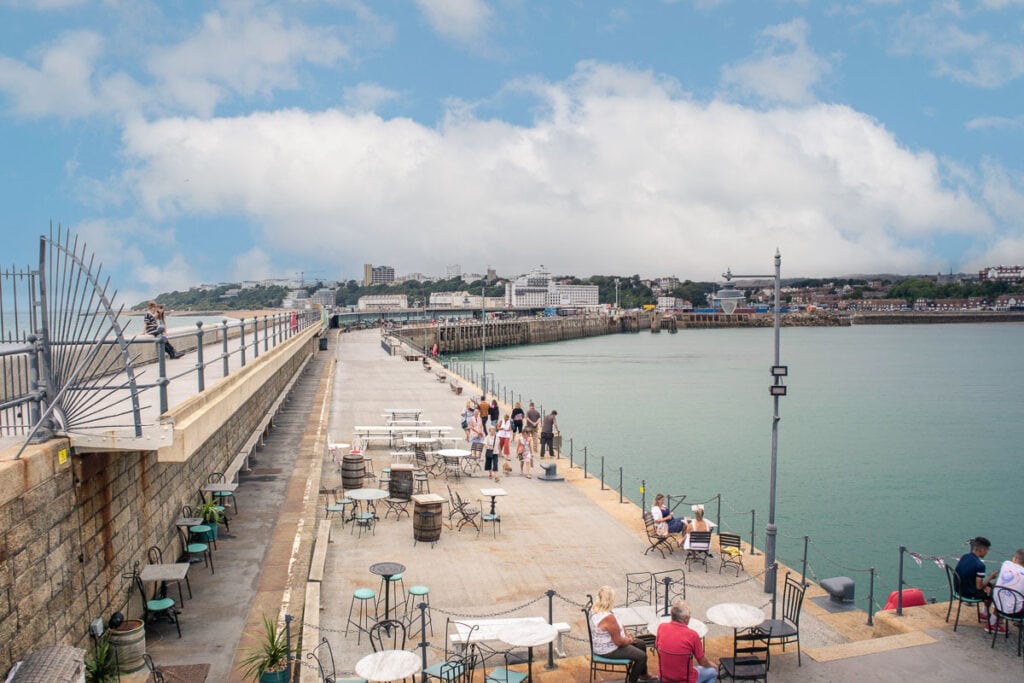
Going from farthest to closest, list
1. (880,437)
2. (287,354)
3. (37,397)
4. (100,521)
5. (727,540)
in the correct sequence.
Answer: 1. (880,437)
2. (287,354)
3. (727,540)
4. (100,521)
5. (37,397)

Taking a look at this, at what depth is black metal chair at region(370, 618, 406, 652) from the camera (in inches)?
365

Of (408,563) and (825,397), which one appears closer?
(408,563)

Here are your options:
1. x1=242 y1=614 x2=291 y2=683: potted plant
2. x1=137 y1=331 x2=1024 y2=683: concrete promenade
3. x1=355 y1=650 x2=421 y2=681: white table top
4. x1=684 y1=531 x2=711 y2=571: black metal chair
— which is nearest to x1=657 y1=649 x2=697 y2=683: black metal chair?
x1=137 y1=331 x2=1024 y2=683: concrete promenade

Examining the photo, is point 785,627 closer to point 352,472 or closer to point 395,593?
point 395,593

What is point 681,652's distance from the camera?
7.70 meters

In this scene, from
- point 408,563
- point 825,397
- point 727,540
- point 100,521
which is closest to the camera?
point 100,521

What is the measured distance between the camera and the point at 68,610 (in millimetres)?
7094

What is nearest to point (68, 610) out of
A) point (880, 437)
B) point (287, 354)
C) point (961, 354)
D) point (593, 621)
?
point (593, 621)

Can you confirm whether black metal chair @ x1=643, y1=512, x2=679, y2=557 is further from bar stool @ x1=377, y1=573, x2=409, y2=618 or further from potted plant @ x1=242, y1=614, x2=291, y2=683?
potted plant @ x1=242, y1=614, x2=291, y2=683

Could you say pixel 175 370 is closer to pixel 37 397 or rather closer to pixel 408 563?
pixel 408 563

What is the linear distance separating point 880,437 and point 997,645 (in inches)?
1235

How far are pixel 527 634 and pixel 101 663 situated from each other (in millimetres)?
4183

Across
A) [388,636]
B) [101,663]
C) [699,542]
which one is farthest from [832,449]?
[101,663]

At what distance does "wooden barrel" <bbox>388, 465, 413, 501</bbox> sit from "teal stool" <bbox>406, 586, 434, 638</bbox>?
5.13 meters
